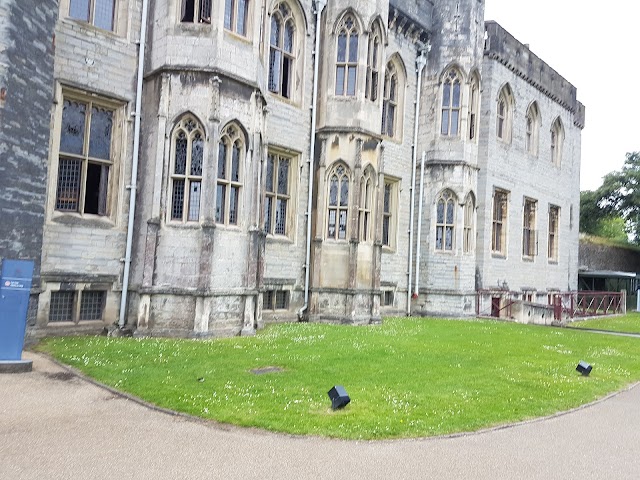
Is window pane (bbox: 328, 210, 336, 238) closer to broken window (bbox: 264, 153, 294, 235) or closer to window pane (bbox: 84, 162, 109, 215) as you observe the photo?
broken window (bbox: 264, 153, 294, 235)

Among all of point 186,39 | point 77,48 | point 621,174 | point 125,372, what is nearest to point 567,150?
point 621,174

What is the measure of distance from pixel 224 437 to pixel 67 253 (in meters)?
7.10

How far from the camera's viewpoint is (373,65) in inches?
678

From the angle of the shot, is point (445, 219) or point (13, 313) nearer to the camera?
point (13, 313)

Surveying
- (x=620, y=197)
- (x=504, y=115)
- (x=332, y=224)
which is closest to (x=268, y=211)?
(x=332, y=224)

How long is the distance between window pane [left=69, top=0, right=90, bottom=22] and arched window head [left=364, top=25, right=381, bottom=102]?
7.68m

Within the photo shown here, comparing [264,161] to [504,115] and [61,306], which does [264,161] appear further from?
[504,115]

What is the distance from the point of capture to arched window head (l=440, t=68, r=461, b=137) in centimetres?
2052

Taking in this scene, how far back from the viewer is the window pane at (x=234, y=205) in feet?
41.5

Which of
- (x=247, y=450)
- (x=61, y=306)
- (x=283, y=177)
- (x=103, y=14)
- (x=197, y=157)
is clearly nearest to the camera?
(x=247, y=450)

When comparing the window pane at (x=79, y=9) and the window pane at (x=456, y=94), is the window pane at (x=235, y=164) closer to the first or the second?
the window pane at (x=79, y=9)

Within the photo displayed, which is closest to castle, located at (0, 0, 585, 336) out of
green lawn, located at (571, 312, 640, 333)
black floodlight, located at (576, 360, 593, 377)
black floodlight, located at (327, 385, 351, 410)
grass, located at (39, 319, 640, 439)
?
grass, located at (39, 319, 640, 439)

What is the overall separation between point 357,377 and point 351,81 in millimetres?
10420

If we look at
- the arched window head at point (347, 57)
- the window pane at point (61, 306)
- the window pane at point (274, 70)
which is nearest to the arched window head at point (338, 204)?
the arched window head at point (347, 57)
